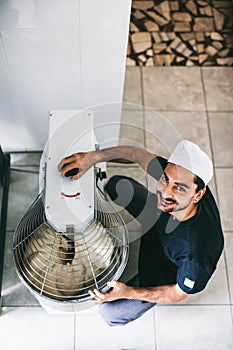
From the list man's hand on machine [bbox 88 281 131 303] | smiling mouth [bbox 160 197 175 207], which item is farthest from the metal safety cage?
smiling mouth [bbox 160 197 175 207]

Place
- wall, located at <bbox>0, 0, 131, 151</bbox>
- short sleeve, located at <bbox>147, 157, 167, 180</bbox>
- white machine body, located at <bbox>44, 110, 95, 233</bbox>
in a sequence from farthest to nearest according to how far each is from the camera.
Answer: short sleeve, located at <bbox>147, 157, 167, 180</bbox>, wall, located at <bbox>0, 0, 131, 151</bbox>, white machine body, located at <bbox>44, 110, 95, 233</bbox>

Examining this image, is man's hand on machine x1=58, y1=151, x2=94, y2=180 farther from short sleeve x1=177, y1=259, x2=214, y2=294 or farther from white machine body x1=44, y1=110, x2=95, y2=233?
short sleeve x1=177, y1=259, x2=214, y2=294

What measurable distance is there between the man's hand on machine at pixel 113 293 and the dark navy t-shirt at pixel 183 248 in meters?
0.15

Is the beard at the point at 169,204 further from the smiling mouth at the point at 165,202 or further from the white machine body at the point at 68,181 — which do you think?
the white machine body at the point at 68,181

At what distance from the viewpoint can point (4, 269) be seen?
1.94 metres

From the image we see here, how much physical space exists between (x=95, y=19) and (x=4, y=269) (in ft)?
3.12

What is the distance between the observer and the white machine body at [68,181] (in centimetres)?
139

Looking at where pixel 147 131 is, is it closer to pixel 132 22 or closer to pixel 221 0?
pixel 132 22

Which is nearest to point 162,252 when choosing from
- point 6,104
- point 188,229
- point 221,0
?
point 188,229

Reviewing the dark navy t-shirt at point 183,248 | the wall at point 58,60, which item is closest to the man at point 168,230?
the dark navy t-shirt at point 183,248

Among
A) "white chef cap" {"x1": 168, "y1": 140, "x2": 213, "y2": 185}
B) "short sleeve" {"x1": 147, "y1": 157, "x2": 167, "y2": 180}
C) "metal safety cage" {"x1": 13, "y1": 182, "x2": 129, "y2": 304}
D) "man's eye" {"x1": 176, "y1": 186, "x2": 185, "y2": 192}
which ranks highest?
"white chef cap" {"x1": 168, "y1": 140, "x2": 213, "y2": 185}

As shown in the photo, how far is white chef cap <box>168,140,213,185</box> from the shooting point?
147 centimetres

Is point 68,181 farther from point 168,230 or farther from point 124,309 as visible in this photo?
point 124,309

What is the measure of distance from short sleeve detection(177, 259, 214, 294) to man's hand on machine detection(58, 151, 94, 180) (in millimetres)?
397
